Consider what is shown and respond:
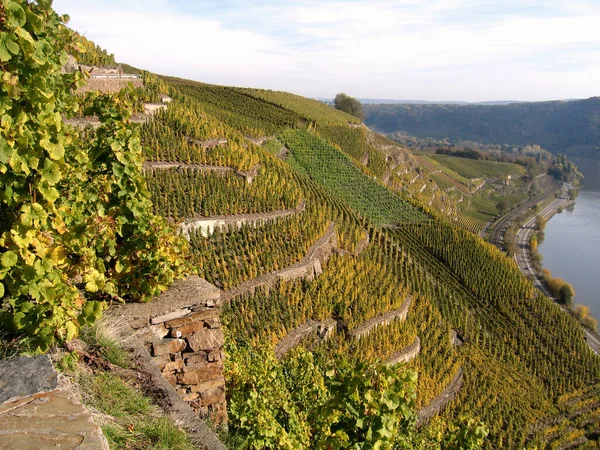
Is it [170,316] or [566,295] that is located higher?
[170,316]

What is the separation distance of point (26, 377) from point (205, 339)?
2.36 meters

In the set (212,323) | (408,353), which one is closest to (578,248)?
(408,353)

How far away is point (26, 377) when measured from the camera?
3500 millimetres

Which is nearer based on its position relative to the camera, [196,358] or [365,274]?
[196,358]

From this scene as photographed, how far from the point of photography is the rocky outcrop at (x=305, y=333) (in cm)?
1745

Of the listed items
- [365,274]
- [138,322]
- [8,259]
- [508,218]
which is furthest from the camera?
[508,218]

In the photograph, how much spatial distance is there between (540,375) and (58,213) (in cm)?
3453

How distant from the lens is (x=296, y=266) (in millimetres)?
20625

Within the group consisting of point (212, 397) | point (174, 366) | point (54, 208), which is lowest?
point (212, 397)

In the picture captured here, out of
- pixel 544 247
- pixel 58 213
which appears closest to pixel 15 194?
pixel 58 213

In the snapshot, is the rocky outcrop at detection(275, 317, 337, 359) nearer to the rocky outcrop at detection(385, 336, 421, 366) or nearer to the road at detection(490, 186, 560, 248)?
the rocky outcrop at detection(385, 336, 421, 366)

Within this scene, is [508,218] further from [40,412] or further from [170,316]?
[40,412]

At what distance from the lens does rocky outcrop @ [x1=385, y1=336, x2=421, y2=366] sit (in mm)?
21047

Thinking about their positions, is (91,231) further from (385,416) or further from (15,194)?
(385,416)
